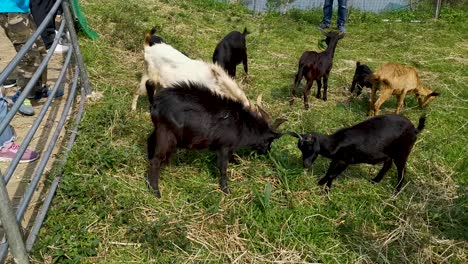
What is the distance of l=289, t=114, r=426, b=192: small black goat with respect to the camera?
13.6 ft

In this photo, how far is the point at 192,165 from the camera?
4.55 metres

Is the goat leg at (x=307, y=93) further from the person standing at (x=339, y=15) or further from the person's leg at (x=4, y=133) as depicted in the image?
the person standing at (x=339, y=15)

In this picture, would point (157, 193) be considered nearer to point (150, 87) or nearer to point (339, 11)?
point (150, 87)

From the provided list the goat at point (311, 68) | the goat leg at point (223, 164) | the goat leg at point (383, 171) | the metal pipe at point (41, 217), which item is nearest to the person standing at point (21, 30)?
the metal pipe at point (41, 217)

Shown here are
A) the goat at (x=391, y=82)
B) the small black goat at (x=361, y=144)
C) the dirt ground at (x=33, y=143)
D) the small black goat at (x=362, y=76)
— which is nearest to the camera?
the dirt ground at (x=33, y=143)

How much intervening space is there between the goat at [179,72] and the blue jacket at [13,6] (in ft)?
5.00

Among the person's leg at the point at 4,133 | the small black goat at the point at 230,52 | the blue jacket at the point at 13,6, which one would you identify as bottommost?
the person's leg at the point at 4,133

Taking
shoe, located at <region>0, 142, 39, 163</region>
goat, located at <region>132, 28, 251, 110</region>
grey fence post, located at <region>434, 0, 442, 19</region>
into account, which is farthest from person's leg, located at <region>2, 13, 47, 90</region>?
grey fence post, located at <region>434, 0, 442, 19</region>

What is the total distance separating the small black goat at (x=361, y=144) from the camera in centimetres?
413

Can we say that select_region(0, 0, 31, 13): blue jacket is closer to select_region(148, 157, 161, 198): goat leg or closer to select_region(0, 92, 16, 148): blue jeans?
select_region(0, 92, 16, 148): blue jeans

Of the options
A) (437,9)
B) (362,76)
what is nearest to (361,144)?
(362,76)

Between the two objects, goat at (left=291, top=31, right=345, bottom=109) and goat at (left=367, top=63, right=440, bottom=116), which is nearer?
goat at (left=367, top=63, right=440, bottom=116)

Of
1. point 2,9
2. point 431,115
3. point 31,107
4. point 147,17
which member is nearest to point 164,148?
point 31,107

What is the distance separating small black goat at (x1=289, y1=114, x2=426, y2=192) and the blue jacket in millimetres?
3469
